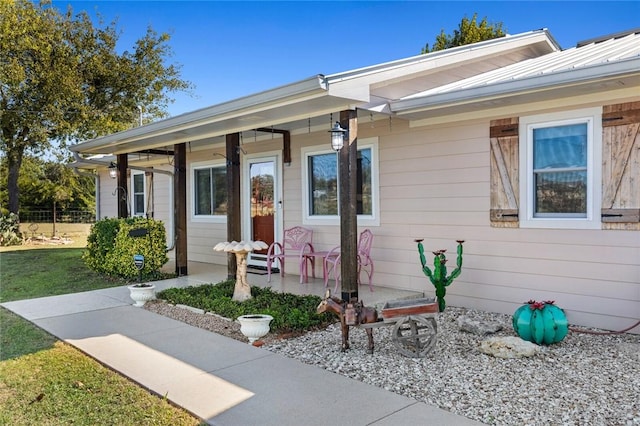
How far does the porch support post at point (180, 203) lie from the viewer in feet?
26.3

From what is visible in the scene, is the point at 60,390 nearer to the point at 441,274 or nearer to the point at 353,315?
the point at 353,315

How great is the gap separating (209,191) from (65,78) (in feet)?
29.7

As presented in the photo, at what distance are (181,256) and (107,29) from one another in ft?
41.5

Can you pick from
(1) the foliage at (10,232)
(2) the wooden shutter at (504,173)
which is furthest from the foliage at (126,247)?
(1) the foliage at (10,232)

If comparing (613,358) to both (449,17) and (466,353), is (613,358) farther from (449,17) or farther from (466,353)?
(449,17)

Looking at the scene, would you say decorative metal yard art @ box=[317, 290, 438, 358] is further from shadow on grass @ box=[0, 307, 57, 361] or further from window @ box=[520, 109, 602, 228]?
shadow on grass @ box=[0, 307, 57, 361]

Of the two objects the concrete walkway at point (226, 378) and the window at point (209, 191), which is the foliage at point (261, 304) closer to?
the concrete walkway at point (226, 378)

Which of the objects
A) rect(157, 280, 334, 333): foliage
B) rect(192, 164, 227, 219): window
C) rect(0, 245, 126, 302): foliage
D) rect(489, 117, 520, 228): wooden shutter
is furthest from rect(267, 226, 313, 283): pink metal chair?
rect(489, 117, 520, 228): wooden shutter

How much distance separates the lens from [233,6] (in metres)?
10.3

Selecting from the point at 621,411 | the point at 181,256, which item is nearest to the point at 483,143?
the point at 621,411

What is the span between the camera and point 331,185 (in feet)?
24.0

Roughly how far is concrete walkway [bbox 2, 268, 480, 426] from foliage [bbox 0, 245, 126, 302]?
6.09ft

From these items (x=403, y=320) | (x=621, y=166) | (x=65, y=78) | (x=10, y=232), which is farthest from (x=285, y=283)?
(x=10, y=232)

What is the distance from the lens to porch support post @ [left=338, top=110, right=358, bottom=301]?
5.14 metres
